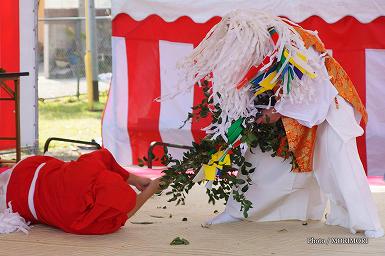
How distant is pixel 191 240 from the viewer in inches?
169

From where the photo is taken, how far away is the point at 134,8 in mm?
6992

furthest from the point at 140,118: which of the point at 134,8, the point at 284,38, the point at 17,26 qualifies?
the point at 284,38

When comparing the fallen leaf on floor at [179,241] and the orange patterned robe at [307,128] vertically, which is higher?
the orange patterned robe at [307,128]

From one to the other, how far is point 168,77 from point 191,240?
9.90 feet

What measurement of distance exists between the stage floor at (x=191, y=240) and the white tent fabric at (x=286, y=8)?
2162mm

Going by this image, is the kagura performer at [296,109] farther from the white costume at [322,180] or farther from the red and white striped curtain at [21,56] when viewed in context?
the red and white striped curtain at [21,56]

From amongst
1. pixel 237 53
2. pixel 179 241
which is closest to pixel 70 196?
pixel 179 241

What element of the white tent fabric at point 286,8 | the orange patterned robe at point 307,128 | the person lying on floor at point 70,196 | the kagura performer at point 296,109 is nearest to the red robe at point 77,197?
the person lying on floor at point 70,196

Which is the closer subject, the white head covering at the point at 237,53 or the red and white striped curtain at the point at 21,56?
the white head covering at the point at 237,53

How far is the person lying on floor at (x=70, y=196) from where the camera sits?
4273 millimetres

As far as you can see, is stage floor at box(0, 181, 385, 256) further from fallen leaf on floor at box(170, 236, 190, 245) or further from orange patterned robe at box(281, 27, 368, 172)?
orange patterned robe at box(281, 27, 368, 172)

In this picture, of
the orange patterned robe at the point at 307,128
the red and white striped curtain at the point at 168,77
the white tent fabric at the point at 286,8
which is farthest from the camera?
the red and white striped curtain at the point at 168,77

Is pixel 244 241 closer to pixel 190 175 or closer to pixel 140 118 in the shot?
pixel 190 175

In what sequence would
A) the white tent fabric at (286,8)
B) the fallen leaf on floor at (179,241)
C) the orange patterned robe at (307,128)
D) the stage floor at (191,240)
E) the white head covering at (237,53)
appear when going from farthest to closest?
the white tent fabric at (286,8) < the orange patterned robe at (307,128) < the white head covering at (237,53) < the fallen leaf on floor at (179,241) < the stage floor at (191,240)
